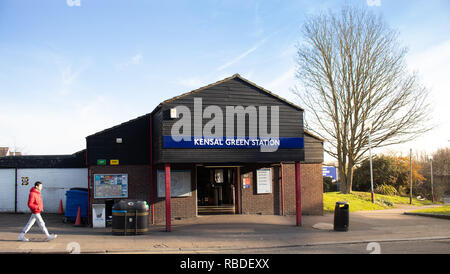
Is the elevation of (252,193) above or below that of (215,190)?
below

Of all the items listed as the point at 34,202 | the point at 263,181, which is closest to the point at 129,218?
the point at 34,202

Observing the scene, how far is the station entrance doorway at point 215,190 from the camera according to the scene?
708 inches

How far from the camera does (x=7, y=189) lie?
63.8 ft

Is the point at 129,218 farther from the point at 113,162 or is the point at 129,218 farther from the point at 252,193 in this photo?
the point at 252,193

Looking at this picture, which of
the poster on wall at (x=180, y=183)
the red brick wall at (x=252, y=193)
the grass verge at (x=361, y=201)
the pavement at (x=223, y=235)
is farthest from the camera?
the grass verge at (x=361, y=201)

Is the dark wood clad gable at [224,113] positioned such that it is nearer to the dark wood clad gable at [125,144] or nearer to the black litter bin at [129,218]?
the dark wood clad gable at [125,144]

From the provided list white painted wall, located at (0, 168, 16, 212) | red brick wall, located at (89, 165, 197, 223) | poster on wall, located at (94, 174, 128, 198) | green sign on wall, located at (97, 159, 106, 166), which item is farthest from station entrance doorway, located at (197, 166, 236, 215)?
white painted wall, located at (0, 168, 16, 212)

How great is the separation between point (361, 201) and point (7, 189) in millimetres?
20315

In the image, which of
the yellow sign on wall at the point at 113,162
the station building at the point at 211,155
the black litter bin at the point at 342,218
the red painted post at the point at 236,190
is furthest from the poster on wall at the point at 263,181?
the yellow sign on wall at the point at 113,162

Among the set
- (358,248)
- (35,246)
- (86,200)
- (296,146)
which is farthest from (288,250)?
(86,200)

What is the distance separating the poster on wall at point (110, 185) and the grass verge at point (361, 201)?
34.6ft

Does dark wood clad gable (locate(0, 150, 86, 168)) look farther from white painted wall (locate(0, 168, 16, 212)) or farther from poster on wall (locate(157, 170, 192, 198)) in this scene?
poster on wall (locate(157, 170, 192, 198))

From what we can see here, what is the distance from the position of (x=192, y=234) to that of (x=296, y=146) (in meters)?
5.29

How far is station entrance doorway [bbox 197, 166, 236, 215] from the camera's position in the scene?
59.0ft
